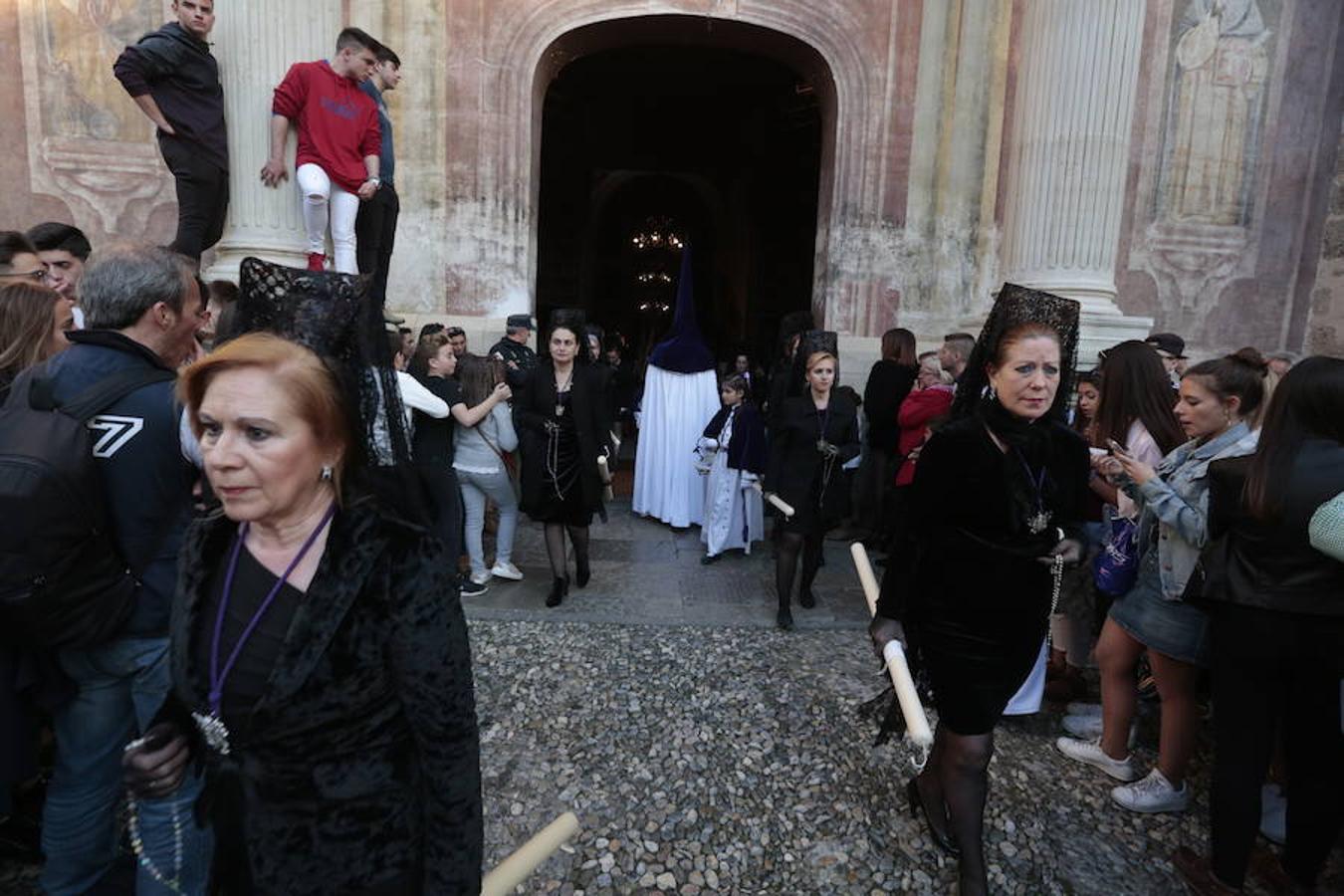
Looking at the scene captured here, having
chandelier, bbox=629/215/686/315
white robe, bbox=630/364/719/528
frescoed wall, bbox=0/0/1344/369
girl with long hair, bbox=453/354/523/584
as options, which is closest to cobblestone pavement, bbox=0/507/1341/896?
girl with long hair, bbox=453/354/523/584

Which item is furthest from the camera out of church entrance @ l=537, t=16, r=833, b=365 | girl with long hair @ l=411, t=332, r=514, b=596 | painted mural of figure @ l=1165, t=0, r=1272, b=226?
church entrance @ l=537, t=16, r=833, b=365

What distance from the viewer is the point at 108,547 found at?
1.98 m

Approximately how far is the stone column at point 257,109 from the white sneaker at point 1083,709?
628 centimetres

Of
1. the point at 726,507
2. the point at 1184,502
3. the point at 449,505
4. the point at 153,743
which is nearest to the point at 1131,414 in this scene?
the point at 1184,502

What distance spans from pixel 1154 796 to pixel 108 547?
3800 mm

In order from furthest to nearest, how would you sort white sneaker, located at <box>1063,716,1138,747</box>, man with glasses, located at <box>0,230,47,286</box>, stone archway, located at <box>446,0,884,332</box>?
1. stone archway, located at <box>446,0,884,332</box>
2. white sneaker, located at <box>1063,716,1138,747</box>
3. man with glasses, located at <box>0,230,47,286</box>

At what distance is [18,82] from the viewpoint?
698 cm

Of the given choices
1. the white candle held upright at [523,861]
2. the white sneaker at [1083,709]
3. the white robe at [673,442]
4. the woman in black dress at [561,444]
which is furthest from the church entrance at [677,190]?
the white candle held upright at [523,861]

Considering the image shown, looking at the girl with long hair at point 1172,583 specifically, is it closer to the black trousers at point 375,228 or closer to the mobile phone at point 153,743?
the mobile phone at point 153,743

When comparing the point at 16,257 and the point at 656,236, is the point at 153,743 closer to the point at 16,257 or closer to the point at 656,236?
the point at 16,257

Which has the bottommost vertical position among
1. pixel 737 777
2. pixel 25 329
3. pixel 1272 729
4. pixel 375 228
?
pixel 737 777

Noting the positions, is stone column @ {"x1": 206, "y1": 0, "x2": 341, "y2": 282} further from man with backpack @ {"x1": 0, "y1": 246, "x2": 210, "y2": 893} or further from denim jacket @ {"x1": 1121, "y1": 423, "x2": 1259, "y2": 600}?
denim jacket @ {"x1": 1121, "y1": 423, "x2": 1259, "y2": 600}

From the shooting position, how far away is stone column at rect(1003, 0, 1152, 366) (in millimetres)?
6707

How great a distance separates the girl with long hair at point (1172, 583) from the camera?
2.86m
